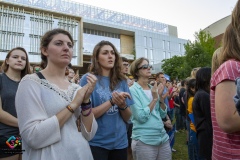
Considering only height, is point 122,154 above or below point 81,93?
below

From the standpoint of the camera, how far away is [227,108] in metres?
1.34

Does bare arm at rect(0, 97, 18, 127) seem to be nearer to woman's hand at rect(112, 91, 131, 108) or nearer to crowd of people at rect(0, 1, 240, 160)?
crowd of people at rect(0, 1, 240, 160)

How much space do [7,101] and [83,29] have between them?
1709 inches

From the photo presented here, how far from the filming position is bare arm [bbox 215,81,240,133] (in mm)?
1323

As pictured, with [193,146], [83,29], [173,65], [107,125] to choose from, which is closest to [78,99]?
[107,125]

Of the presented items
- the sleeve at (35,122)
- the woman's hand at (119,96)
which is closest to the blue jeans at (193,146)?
the woman's hand at (119,96)

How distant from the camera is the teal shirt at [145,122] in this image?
279 cm

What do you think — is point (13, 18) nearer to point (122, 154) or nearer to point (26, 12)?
point (26, 12)

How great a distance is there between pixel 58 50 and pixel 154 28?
58046 mm

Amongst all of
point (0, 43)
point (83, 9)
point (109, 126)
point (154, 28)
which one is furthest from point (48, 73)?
point (154, 28)

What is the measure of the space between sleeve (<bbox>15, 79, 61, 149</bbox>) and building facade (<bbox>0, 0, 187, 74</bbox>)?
27.4 m

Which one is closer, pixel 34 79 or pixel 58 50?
pixel 34 79

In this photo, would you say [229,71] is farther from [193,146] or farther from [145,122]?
[193,146]

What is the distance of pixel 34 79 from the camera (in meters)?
1.66
